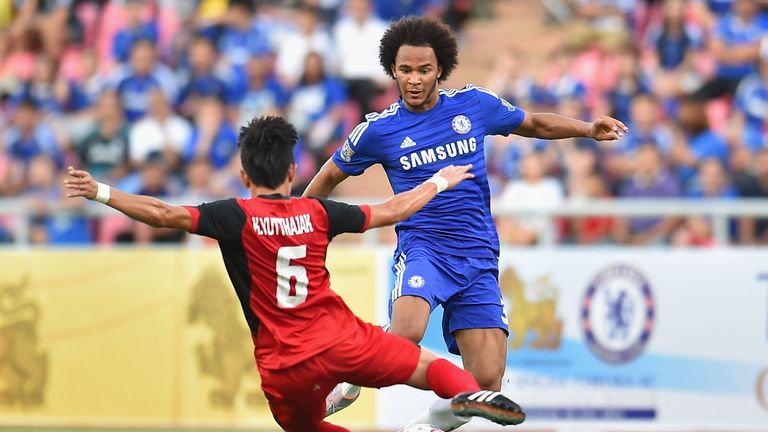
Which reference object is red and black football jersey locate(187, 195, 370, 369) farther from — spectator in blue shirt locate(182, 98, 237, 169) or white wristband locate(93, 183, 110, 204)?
spectator in blue shirt locate(182, 98, 237, 169)

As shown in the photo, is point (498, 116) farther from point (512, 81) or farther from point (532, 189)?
point (512, 81)

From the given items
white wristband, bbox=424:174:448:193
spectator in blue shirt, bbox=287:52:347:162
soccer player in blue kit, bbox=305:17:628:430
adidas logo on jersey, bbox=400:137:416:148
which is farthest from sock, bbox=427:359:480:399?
spectator in blue shirt, bbox=287:52:347:162

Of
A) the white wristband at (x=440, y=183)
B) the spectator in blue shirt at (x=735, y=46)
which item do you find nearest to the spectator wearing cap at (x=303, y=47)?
the spectator in blue shirt at (x=735, y=46)

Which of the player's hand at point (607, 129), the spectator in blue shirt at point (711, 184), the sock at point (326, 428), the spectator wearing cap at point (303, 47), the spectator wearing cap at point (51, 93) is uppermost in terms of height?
the spectator wearing cap at point (303, 47)

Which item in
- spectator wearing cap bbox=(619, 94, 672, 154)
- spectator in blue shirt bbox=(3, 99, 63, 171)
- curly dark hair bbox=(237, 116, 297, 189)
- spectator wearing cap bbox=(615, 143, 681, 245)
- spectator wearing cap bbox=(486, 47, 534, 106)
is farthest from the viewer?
spectator in blue shirt bbox=(3, 99, 63, 171)

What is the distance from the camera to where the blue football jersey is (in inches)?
347

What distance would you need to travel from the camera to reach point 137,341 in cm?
1276

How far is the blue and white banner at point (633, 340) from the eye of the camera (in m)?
12.3

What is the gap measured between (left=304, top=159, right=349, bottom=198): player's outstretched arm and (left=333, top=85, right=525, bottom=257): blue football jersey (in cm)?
4

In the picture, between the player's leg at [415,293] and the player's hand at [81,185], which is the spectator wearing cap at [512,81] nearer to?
the player's leg at [415,293]

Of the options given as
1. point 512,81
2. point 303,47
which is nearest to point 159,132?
point 303,47

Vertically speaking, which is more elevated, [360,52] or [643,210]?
[360,52]

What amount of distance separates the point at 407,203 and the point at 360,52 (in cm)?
887

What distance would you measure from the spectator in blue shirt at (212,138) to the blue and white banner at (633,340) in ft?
11.7
